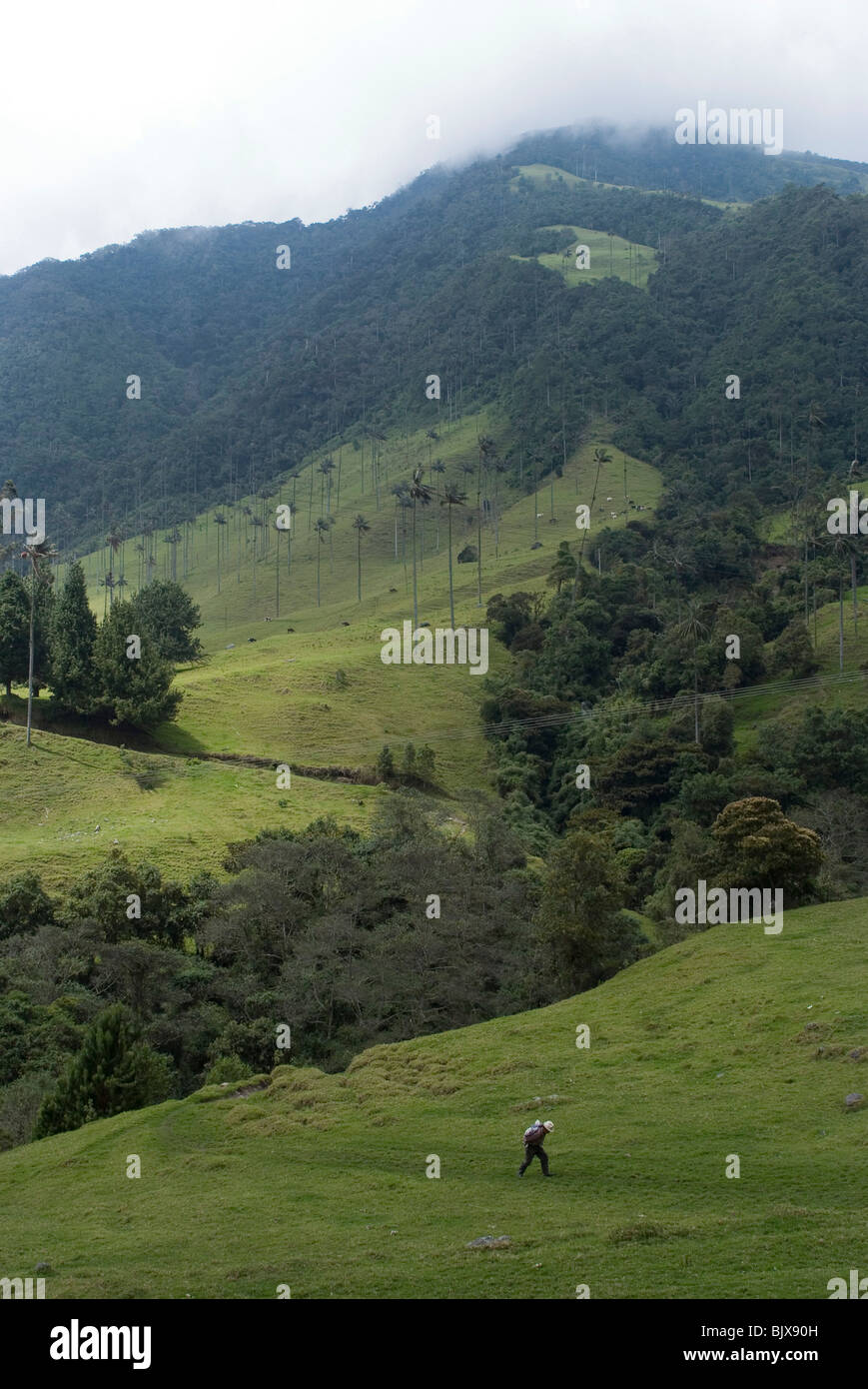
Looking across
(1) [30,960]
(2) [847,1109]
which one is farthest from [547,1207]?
(1) [30,960]

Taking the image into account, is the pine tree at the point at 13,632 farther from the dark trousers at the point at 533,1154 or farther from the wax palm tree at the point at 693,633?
the dark trousers at the point at 533,1154

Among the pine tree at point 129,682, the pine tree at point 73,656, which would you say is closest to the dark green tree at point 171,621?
the pine tree at point 73,656

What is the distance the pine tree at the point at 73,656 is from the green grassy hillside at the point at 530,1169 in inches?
2374

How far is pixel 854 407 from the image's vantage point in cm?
19562

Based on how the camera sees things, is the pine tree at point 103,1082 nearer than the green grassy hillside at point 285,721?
Yes

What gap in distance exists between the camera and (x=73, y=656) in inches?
3912

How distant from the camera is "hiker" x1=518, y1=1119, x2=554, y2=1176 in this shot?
92.3ft

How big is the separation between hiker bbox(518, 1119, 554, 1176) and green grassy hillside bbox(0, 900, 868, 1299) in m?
0.48

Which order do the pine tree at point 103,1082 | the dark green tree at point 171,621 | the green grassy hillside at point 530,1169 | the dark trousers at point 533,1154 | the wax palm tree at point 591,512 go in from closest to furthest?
the green grassy hillside at point 530,1169, the dark trousers at point 533,1154, the pine tree at point 103,1082, the dark green tree at point 171,621, the wax palm tree at point 591,512

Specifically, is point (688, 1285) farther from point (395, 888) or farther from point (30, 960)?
point (395, 888)

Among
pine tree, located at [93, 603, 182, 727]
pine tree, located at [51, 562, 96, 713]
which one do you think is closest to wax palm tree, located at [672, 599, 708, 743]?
pine tree, located at [93, 603, 182, 727]

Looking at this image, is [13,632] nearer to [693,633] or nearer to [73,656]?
[73,656]

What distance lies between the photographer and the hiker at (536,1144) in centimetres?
2814

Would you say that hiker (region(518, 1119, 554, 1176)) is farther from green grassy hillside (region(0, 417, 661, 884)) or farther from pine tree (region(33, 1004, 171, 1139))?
green grassy hillside (region(0, 417, 661, 884))
